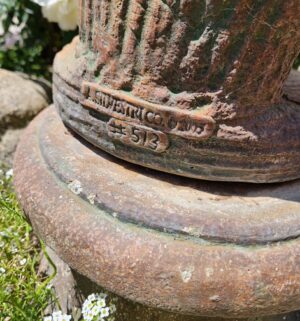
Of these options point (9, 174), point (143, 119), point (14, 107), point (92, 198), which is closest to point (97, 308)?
point (92, 198)

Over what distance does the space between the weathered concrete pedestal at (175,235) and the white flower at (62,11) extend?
0.85 meters

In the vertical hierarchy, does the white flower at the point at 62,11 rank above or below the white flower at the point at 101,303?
above

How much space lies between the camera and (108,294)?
1.48 metres

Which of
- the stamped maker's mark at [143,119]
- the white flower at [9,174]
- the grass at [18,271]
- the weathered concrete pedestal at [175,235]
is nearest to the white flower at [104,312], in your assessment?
the weathered concrete pedestal at [175,235]

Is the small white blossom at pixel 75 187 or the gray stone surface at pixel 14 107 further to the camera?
the gray stone surface at pixel 14 107

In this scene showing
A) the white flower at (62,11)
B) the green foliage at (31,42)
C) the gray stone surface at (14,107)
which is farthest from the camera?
the green foliage at (31,42)

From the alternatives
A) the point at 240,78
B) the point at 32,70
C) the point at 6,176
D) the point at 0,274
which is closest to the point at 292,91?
the point at 240,78

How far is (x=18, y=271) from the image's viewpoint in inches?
70.2

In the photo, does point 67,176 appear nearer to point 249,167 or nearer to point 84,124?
point 84,124

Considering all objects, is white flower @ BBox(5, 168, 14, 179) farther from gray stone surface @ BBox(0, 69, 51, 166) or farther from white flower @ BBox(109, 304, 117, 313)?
white flower @ BBox(109, 304, 117, 313)

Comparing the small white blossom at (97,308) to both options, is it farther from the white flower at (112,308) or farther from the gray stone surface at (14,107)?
the gray stone surface at (14,107)

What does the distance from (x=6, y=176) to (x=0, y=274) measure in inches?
22.3

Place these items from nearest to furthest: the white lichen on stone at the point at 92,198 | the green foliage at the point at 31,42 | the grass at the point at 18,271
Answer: the white lichen on stone at the point at 92,198
the grass at the point at 18,271
the green foliage at the point at 31,42

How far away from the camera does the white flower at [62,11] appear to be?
2.04 meters
